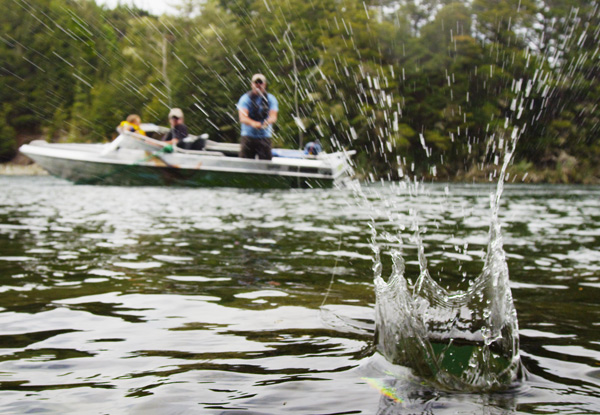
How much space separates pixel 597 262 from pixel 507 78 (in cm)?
3440

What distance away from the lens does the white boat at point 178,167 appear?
1808cm

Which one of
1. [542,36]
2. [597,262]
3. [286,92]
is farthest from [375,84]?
[597,262]

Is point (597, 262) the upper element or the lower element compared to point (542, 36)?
→ lower

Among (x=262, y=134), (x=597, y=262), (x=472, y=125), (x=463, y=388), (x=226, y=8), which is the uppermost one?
(x=226, y=8)

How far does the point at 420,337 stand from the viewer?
2.94 meters

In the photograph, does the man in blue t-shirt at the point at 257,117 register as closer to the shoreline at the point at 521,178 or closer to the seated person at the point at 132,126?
the seated person at the point at 132,126

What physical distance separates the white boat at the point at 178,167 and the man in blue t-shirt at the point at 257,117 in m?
0.50

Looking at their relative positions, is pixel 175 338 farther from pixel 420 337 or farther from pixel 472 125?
pixel 472 125

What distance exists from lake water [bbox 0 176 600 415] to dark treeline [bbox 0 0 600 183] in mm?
28243

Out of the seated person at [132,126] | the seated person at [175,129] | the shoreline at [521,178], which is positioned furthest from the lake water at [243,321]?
the shoreline at [521,178]

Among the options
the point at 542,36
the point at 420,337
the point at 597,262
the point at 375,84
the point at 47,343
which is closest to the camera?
the point at 420,337

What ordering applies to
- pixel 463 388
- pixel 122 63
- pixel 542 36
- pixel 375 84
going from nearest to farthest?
pixel 463 388 < pixel 542 36 < pixel 375 84 < pixel 122 63

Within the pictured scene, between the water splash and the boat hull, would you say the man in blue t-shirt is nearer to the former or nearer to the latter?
the boat hull

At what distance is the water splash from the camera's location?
2.73 meters
